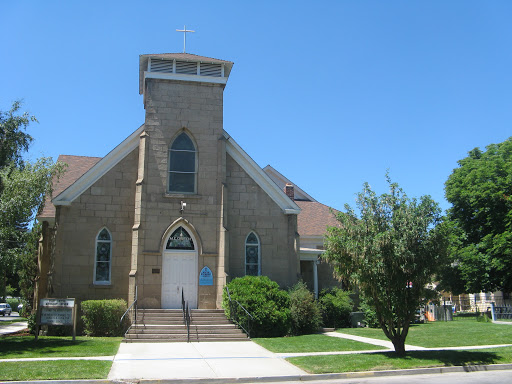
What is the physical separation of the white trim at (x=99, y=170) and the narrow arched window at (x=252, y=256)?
6.60 metres

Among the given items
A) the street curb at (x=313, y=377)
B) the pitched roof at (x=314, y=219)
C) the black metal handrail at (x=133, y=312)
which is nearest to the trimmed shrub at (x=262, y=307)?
the black metal handrail at (x=133, y=312)

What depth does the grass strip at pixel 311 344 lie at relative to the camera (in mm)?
15391

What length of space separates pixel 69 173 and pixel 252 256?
10.8m

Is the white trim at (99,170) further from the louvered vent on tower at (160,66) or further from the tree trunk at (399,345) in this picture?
the tree trunk at (399,345)

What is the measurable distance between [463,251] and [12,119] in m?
28.9

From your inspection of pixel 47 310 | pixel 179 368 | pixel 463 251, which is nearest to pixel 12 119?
pixel 47 310

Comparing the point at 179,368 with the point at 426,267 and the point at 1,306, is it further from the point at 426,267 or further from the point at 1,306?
the point at 1,306

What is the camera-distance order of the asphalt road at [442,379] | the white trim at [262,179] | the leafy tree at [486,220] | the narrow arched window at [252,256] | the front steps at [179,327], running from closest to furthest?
the asphalt road at [442,379] → the front steps at [179,327] → the narrow arched window at [252,256] → the white trim at [262,179] → the leafy tree at [486,220]

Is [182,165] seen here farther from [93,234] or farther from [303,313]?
[303,313]

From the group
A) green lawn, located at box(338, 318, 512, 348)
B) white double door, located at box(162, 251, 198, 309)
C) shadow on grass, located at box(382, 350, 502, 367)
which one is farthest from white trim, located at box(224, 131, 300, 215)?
shadow on grass, located at box(382, 350, 502, 367)

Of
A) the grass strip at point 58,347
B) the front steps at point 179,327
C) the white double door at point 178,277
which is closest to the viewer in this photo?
the grass strip at point 58,347

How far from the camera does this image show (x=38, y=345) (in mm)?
15773

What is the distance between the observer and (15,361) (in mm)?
12648

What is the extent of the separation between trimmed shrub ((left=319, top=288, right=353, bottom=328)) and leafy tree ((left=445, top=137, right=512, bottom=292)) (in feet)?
38.7
